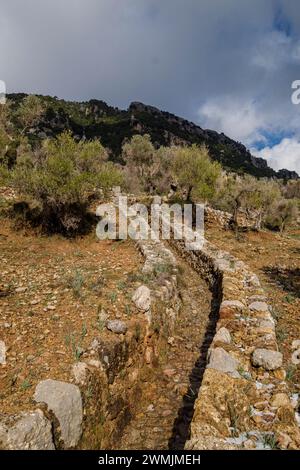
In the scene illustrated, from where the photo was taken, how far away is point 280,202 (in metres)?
40.4

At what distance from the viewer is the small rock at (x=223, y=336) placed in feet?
24.2

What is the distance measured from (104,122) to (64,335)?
148 meters

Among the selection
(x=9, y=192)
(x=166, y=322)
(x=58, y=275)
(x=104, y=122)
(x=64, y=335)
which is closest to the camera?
(x=64, y=335)

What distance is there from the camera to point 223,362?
21.2 feet

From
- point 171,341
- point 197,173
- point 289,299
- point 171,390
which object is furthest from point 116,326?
point 197,173

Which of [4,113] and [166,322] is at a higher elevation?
[4,113]

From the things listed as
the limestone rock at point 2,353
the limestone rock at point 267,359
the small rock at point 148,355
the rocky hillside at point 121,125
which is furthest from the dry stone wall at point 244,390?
the rocky hillside at point 121,125

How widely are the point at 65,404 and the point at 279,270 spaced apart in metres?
12.3

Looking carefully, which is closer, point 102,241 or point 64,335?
point 64,335

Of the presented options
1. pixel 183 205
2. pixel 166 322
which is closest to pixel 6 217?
pixel 166 322

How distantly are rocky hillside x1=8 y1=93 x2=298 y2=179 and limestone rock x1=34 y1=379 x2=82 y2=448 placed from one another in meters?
98.5

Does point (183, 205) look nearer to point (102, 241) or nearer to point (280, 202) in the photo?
point (102, 241)

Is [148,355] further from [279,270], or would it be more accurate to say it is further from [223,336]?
[279,270]

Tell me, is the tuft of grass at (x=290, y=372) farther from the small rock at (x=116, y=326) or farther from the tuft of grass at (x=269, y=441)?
the small rock at (x=116, y=326)
